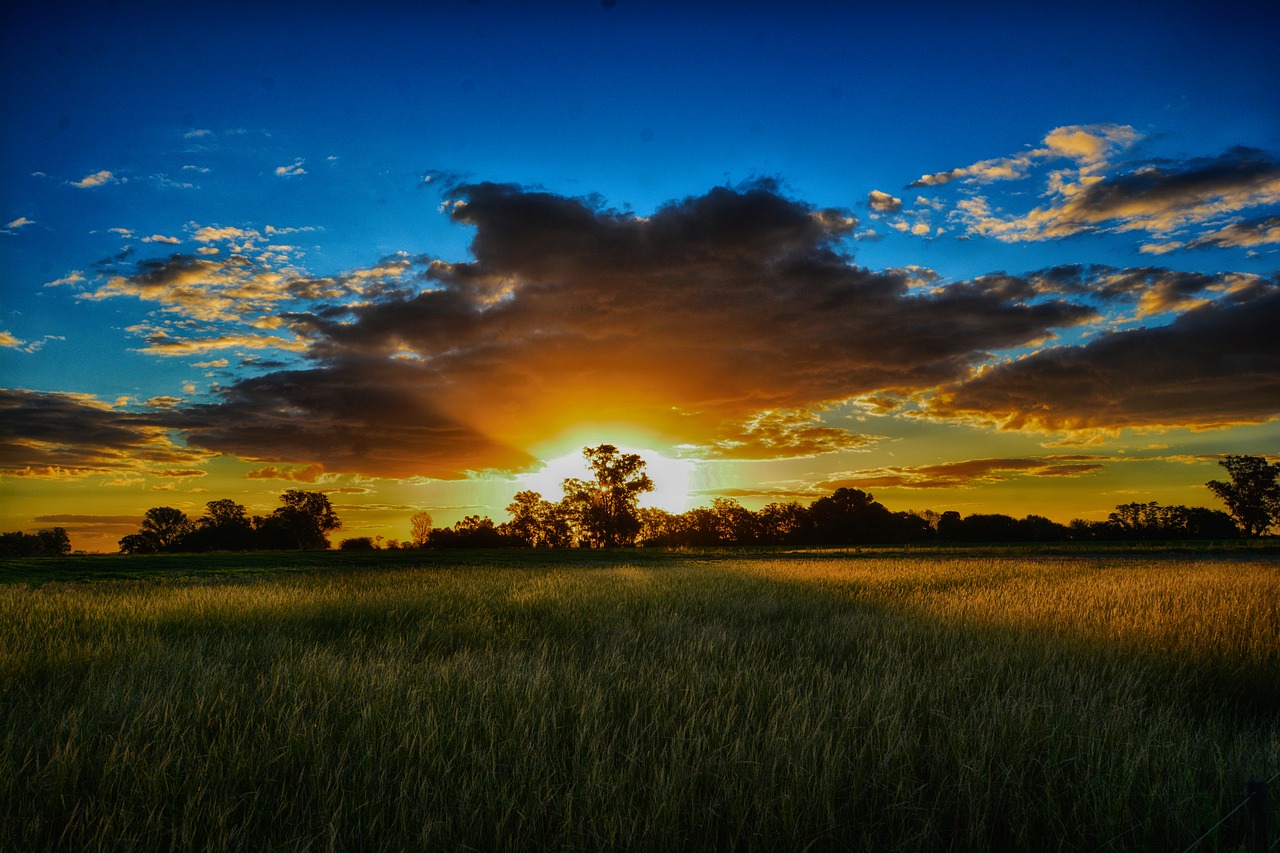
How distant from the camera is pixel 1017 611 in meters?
10.1

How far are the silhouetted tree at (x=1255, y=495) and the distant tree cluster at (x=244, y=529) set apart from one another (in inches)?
4893

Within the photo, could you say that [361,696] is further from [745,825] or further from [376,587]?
[376,587]

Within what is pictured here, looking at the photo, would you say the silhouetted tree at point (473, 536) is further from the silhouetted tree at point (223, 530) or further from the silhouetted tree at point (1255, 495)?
the silhouetted tree at point (1255, 495)

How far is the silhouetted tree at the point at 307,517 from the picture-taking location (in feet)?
266

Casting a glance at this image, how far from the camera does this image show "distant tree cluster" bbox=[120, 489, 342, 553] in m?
80.6

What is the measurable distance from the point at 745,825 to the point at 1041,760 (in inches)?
82.1

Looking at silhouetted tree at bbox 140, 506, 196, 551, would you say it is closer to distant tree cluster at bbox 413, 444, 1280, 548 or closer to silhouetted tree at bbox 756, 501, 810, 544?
distant tree cluster at bbox 413, 444, 1280, 548

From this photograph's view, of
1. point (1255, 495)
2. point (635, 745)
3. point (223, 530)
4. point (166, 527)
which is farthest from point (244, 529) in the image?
point (1255, 495)

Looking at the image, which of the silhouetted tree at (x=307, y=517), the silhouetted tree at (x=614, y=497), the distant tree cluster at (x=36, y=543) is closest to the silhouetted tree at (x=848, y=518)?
the silhouetted tree at (x=614, y=497)

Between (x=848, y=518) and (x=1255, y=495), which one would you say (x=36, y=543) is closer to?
(x=848, y=518)

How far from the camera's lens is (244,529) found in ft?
267

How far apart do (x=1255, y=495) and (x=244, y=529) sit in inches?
5367

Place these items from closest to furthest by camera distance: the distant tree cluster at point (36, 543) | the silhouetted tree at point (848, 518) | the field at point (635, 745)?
1. the field at point (635, 745)
2. the distant tree cluster at point (36, 543)
3. the silhouetted tree at point (848, 518)

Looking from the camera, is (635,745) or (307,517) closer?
(635,745)
